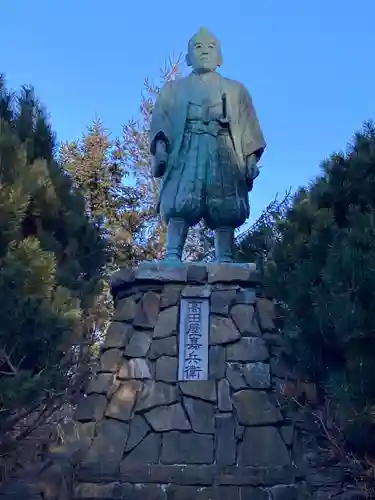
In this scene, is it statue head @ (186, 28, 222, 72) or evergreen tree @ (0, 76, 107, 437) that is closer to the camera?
evergreen tree @ (0, 76, 107, 437)

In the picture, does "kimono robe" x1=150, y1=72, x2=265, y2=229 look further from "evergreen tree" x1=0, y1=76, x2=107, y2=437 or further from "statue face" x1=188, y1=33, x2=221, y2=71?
"evergreen tree" x1=0, y1=76, x2=107, y2=437

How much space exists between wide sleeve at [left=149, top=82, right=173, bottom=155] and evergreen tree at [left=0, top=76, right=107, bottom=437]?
5.64ft

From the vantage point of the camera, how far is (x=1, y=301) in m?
2.93

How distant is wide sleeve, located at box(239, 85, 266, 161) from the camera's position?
5383 mm

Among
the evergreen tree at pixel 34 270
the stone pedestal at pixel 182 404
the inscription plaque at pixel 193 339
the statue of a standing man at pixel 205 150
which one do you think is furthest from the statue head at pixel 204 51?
the evergreen tree at pixel 34 270

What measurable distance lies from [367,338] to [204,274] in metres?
2.16

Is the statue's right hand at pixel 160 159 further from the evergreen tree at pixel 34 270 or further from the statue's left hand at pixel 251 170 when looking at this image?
the evergreen tree at pixel 34 270

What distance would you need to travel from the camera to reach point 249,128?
17.9 feet

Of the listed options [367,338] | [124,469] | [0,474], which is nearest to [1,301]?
[0,474]

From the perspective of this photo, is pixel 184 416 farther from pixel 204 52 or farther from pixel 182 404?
pixel 204 52

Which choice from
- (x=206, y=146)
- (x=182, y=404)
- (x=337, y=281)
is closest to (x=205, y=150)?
(x=206, y=146)

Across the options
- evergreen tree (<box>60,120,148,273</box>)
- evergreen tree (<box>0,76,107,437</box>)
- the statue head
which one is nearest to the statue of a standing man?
the statue head

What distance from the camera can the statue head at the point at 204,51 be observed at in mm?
5504

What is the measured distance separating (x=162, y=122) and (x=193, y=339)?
1.68m
